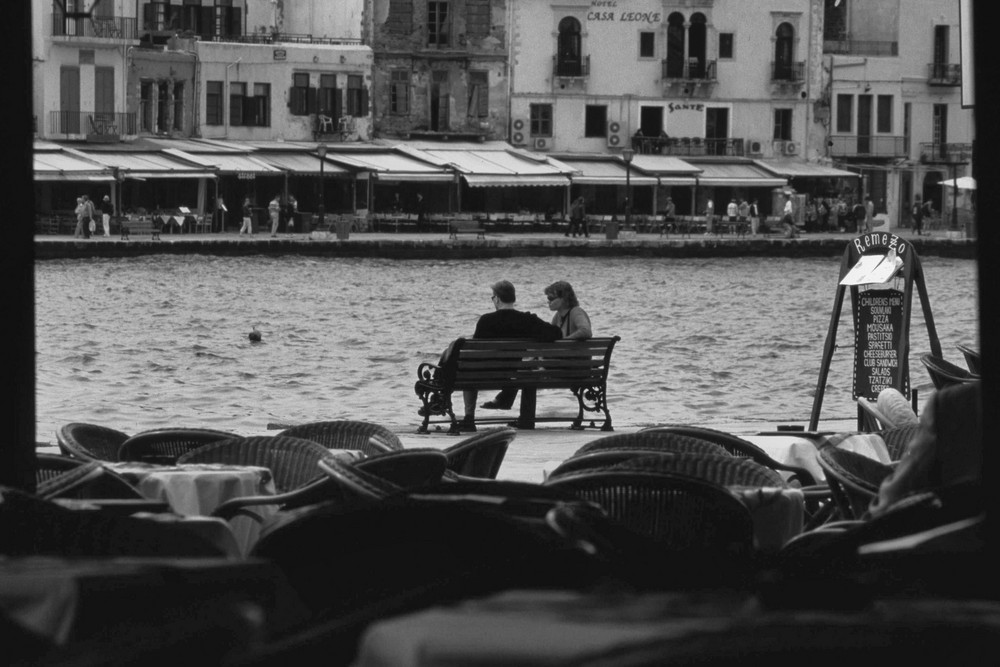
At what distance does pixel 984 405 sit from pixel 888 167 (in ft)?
165

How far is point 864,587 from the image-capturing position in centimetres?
241

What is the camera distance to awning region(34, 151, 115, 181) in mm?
36906

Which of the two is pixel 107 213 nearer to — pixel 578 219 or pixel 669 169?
pixel 578 219

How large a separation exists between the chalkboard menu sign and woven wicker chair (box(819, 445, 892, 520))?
4.27 metres

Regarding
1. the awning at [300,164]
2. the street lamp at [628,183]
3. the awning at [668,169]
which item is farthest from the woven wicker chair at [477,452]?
the awning at [668,169]

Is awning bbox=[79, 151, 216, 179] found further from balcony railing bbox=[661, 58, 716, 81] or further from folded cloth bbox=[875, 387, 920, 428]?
folded cloth bbox=[875, 387, 920, 428]

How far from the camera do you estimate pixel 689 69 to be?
4950 centimetres

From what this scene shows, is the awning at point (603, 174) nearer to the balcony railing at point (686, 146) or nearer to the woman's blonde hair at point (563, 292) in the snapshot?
the balcony railing at point (686, 146)

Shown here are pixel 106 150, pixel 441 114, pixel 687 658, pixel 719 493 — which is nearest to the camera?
pixel 687 658

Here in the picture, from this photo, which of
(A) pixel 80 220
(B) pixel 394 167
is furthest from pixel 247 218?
(B) pixel 394 167

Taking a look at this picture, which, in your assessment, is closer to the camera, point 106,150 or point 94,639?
point 94,639

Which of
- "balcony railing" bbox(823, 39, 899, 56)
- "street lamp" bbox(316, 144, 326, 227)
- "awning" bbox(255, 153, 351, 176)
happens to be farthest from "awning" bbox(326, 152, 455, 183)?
"balcony railing" bbox(823, 39, 899, 56)

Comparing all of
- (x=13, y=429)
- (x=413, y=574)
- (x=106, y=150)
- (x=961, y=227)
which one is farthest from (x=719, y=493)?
(x=961, y=227)

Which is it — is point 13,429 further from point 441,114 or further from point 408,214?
point 441,114
